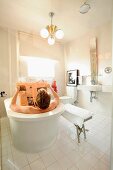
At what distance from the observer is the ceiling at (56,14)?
185 centimetres

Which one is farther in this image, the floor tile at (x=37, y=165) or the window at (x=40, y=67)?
the window at (x=40, y=67)

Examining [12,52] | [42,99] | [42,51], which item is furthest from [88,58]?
[42,99]

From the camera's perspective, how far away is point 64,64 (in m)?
3.82

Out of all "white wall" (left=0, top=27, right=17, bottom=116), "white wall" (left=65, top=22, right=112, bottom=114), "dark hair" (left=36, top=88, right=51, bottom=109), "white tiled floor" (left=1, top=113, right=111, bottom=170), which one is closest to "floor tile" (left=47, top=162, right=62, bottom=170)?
"white tiled floor" (left=1, top=113, right=111, bottom=170)

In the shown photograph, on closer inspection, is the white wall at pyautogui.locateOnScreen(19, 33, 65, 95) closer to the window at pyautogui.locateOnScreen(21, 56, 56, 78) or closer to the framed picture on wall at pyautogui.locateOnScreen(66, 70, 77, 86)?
the window at pyautogui.locateOnScreen(21, 56, 56, 78)

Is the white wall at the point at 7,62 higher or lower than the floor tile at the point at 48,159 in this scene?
higher

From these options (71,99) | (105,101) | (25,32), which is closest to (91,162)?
(105,101)

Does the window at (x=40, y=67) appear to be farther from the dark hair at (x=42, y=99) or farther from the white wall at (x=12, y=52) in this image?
the dark hair at (x=42, y=99)

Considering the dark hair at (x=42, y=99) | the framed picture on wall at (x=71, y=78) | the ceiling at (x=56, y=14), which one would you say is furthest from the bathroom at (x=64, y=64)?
the dark hair at (x=42, y=99)

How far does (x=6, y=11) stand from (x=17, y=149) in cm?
242

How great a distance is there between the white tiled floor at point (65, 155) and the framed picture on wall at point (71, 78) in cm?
176

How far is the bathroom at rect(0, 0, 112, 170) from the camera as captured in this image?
54.1 inches

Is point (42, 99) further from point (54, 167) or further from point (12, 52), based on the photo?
point (12, 52)

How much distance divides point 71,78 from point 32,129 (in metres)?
2.38
